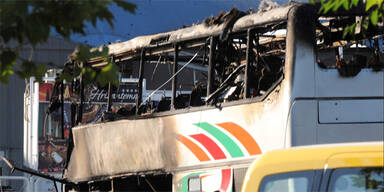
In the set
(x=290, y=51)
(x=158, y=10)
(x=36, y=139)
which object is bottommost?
(x=36, y=139)

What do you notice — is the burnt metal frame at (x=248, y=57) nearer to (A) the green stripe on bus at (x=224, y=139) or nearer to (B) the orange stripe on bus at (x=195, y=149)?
(A) the green stripe on bus at (x=224, y=139)

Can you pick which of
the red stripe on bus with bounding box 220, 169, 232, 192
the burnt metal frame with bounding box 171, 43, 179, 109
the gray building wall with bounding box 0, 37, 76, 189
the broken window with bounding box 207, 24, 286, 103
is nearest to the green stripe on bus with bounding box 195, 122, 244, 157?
the red stripe on bus with bounding box 220, 169, 232, 192

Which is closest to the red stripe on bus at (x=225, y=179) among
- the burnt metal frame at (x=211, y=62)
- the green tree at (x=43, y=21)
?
the burnt metal frame at (x=211, y=62)

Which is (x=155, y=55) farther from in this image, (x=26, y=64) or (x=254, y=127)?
(x=26, y=64)

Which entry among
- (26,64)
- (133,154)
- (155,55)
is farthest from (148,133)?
(26,64)

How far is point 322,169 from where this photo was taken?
281 inches

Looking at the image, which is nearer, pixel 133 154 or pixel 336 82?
pixel 336 82

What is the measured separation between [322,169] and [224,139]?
4401 millimetres

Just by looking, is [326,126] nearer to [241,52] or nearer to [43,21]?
[241,52]

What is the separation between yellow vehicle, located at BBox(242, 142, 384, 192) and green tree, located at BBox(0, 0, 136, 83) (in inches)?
69.5

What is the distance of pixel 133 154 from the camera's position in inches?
528

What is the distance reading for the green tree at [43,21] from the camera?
5759mm

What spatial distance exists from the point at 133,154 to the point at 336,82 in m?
3.97

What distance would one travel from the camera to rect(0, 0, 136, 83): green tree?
18.9 ft
